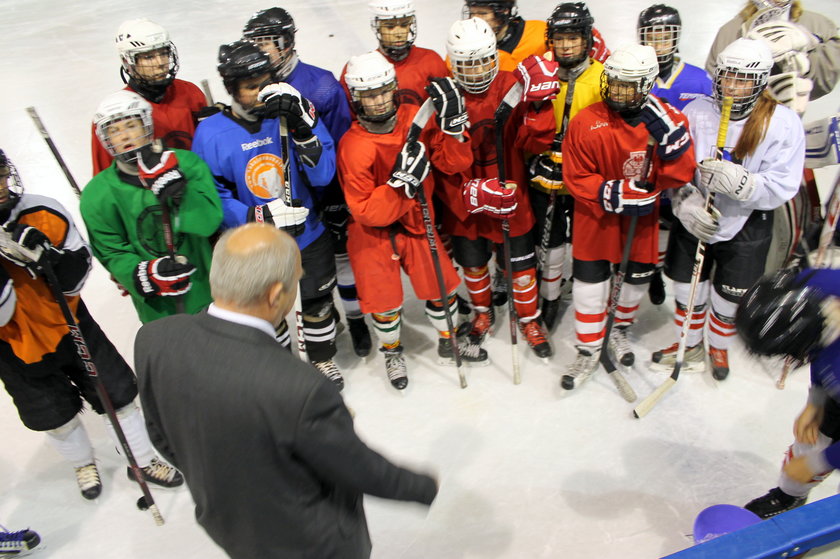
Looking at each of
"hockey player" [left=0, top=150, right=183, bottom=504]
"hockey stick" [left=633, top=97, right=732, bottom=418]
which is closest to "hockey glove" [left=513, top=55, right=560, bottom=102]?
"hockey stick" [left=633, top=97, right=732, bottom=418]

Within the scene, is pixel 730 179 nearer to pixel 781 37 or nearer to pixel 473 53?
pixel 781 37

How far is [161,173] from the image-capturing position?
1943 millimetres

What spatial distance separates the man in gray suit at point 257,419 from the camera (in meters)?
1.03

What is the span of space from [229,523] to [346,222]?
5.20ft

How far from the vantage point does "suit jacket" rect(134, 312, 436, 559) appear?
3.38 ft

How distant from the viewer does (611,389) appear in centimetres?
251

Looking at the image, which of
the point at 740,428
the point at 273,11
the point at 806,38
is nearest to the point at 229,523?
the point at 740,428

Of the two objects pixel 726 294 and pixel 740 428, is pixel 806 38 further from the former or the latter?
pixel 740 428

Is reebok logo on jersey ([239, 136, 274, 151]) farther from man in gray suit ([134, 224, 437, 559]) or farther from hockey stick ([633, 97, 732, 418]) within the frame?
hockey stick ([633, 97, 732, 418])

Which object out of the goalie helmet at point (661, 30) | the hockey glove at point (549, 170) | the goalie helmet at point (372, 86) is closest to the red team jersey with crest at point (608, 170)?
the hockey glove at point (549, 170)

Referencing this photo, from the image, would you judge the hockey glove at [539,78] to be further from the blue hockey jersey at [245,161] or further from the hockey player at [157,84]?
the hockey player at [157,84]

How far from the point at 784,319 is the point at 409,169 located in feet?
4.11

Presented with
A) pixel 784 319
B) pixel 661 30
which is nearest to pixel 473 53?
pixel 661 30

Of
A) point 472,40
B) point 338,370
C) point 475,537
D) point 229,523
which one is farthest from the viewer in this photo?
point 338,370
